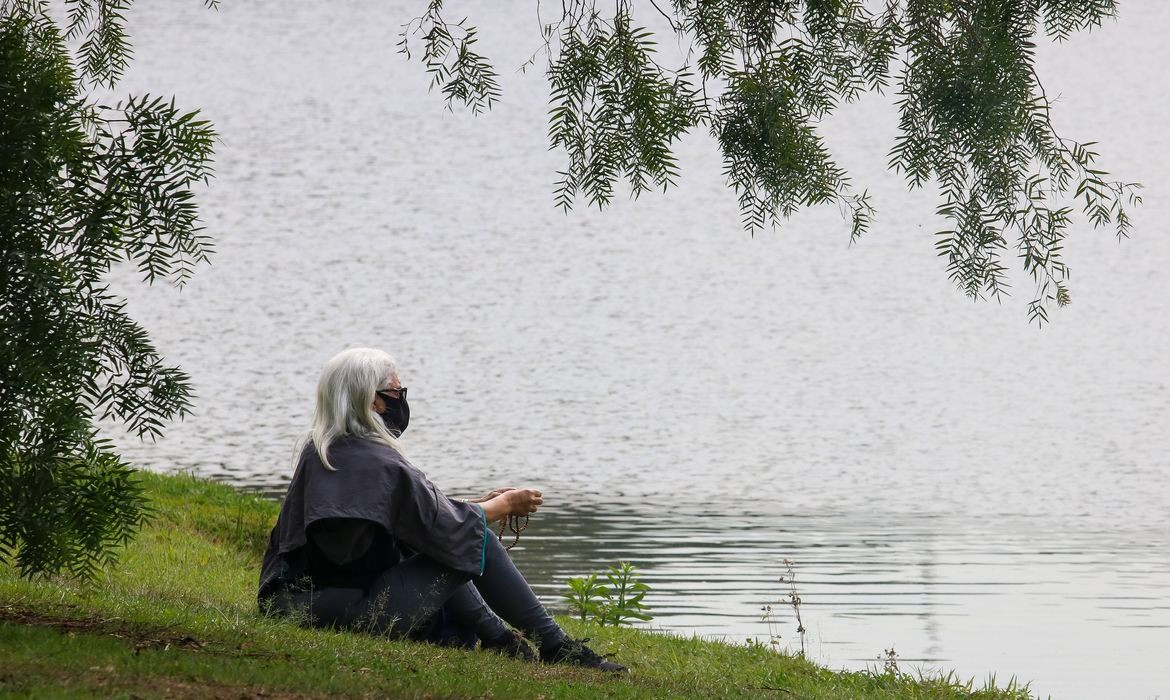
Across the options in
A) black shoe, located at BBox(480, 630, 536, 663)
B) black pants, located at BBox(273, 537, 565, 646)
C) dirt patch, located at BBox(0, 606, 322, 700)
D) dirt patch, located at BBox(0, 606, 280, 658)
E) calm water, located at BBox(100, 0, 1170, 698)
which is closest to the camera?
dirt patch, located at BBox(0, 606, 322, 700)

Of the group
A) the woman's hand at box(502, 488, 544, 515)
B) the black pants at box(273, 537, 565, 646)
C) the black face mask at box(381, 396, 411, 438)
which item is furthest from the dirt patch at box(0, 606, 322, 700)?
the woman's hand at box(502, 488, 544, 515)

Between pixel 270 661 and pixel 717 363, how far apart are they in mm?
22375

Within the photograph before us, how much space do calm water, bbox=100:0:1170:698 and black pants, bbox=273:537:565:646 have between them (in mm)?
3600

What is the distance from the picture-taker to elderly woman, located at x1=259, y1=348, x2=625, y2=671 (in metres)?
6.26

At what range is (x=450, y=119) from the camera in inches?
2109

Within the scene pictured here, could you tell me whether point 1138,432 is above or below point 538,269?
below

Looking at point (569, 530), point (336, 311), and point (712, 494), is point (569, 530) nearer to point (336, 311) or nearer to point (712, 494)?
point (712, 494)

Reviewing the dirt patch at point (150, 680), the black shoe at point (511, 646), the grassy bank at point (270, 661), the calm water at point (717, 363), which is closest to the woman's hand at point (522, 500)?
the black shoe at point (511, 646)

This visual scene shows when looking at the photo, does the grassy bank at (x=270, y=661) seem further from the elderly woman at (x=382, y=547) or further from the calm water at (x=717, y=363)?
the calm water at (x=717, y=363)

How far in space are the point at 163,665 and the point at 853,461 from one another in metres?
15.2

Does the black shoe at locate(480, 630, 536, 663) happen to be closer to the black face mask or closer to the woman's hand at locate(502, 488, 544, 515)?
the woman's hand at locate(502, 488, 544, 515)

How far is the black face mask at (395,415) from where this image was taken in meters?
6.55

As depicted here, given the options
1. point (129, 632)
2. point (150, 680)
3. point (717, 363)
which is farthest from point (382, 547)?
point (717, 363)

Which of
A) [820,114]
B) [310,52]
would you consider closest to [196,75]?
[310,52]
